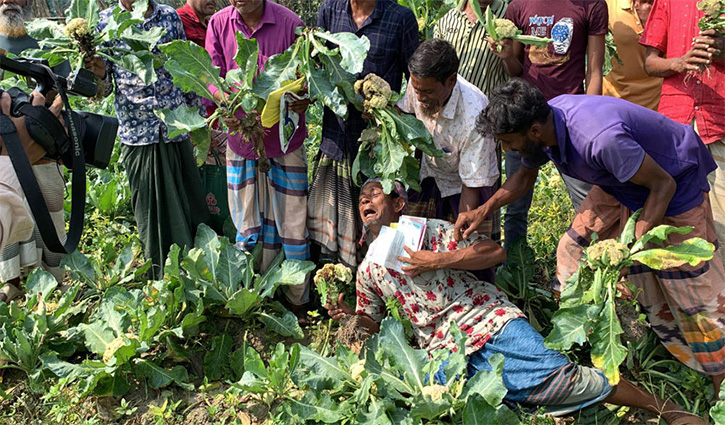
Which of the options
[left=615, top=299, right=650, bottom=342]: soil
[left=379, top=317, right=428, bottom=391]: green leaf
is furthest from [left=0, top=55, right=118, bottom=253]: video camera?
[left=615, top=299, right=650, bottom=342]: soil

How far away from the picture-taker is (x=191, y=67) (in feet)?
11.1

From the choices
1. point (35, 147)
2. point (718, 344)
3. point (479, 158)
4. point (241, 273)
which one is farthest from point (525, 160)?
point (35, 147)

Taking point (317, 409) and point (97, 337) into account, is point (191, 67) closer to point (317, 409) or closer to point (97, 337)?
point (97, 337)

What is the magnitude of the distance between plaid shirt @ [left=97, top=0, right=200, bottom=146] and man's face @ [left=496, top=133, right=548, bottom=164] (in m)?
2.09

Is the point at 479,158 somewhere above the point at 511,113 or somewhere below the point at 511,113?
below

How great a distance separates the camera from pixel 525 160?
315cm

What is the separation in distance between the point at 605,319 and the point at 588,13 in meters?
1.78

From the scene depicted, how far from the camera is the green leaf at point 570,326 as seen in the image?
283 cm

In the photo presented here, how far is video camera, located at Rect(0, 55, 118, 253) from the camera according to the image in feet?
8.52

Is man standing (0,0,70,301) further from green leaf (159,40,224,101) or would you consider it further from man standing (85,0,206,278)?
green leaf (159,40,224,101)

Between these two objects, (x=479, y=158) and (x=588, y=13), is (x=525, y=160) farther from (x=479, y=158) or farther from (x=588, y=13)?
(x=588, y=13)

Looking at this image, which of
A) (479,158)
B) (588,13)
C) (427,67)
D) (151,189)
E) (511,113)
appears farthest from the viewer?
(151,189)

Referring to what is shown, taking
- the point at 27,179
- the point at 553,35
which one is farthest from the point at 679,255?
the point at 27,179

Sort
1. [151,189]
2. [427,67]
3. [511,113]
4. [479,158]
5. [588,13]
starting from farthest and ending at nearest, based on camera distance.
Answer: [151,189] → [588,13] → [479,158] → [427,67] → [511,113]
